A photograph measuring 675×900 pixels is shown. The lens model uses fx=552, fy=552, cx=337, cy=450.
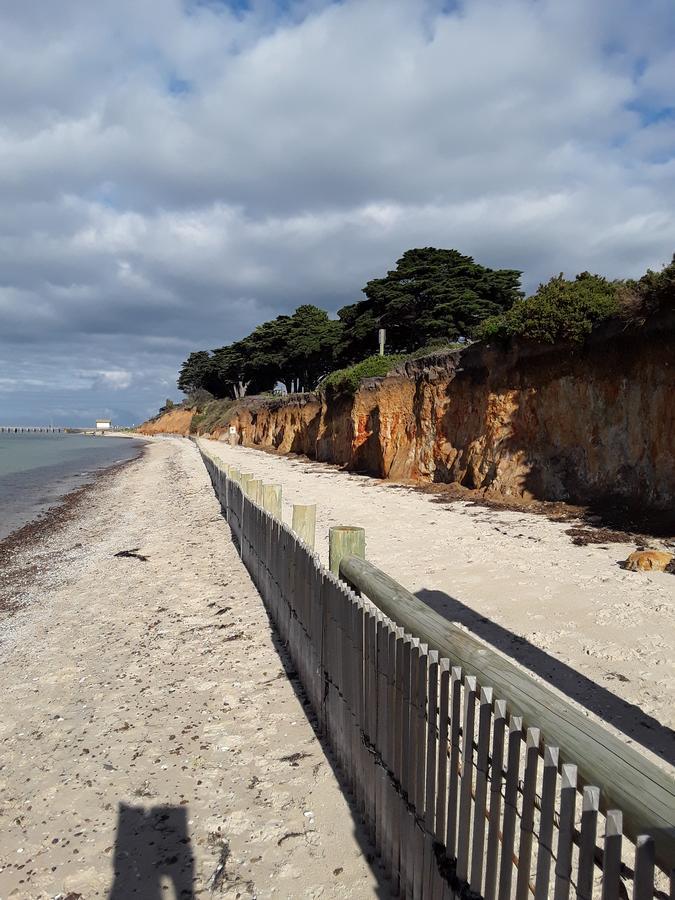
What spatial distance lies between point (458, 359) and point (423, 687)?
658 inches

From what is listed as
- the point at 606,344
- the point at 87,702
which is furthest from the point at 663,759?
the point at 606,344

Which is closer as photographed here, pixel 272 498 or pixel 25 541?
pixel 272 498

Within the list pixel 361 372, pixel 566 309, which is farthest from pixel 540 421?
pixel 361 372

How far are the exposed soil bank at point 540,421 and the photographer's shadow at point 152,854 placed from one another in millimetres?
9496

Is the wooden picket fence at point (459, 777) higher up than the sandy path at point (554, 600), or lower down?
higher up

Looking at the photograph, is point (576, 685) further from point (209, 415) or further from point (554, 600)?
point (209, 415)

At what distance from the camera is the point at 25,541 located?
1398cm

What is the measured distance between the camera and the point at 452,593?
22.9 ft

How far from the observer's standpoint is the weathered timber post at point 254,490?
863 cm

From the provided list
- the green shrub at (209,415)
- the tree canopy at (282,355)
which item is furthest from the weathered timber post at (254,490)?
the green shrub at (209,415)

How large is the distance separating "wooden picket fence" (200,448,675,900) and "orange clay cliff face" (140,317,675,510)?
9.32 meters

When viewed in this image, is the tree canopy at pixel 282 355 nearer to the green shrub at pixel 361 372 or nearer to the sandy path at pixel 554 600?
the green shrub at pixel 361 372

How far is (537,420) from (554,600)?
888 cm

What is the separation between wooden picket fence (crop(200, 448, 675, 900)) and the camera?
1.46 metres
